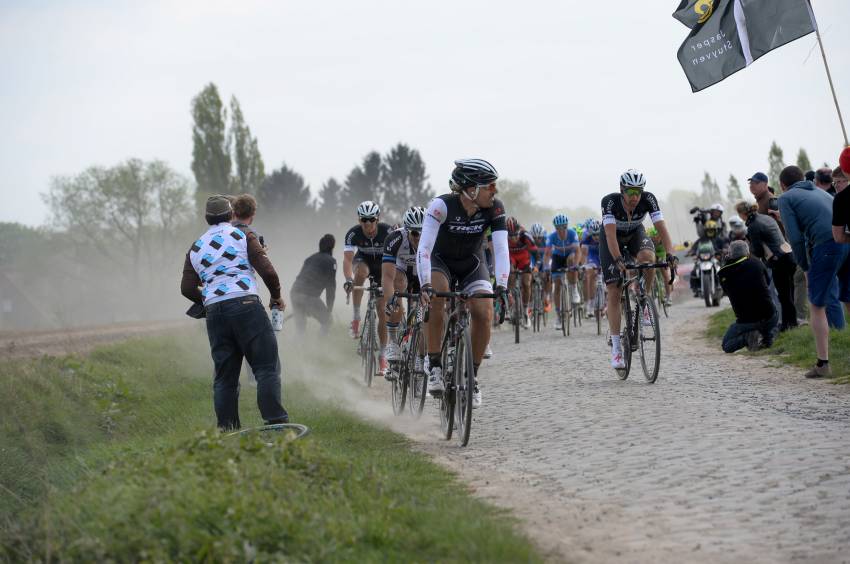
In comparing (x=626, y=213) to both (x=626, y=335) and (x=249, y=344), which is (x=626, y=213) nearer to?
(x=626, y=335)

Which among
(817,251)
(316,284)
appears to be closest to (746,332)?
(817,251)

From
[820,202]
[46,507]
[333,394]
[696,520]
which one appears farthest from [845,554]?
[333,394]

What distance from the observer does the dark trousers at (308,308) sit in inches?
717

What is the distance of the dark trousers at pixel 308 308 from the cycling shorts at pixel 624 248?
22.3ft

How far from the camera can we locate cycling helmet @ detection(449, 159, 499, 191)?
352 inches

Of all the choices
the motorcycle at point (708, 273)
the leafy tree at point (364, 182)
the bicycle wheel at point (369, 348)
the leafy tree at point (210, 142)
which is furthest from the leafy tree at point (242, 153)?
the bicycle wheel at point (369, 348)

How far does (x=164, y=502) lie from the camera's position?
16.9ft

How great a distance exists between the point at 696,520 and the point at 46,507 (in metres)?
3.55

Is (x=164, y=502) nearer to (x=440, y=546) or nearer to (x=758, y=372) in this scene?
(x=440, y=546)

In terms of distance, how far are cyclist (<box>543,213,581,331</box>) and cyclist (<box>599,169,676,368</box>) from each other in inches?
337

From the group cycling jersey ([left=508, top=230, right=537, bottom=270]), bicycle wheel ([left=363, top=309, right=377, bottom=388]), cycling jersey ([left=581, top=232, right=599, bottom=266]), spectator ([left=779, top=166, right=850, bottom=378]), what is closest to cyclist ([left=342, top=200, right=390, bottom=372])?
bicycle wheel ([left=363, top=309, right=377, bottom=388])

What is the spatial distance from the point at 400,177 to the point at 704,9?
3941 inches

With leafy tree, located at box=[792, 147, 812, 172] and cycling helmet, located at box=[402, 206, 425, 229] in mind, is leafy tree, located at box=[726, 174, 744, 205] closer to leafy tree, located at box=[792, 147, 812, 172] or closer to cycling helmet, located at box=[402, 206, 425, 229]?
leafy tree, located at box=[792, 147, 812, 172]

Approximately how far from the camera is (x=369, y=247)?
15.1 meters
